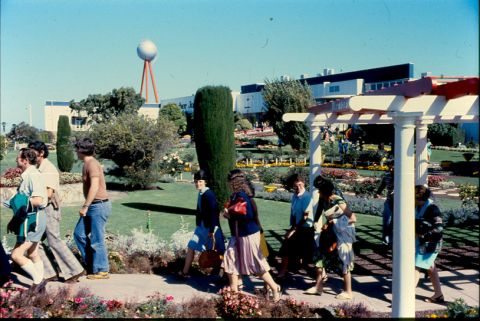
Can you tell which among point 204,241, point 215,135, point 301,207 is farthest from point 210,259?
point 215,135

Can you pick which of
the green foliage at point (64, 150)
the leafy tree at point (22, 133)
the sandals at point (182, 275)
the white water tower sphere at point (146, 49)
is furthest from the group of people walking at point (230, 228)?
the white water tower sphere at point (146, 49)

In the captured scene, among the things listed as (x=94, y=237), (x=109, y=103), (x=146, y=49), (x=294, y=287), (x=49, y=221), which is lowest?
(x=294, y=287)

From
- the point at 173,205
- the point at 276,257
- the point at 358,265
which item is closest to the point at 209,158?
the point at 173,205

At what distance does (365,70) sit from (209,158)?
48.4 metres

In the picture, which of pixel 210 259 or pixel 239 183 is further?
pixel 210 259

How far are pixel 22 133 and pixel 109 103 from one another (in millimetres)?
13692

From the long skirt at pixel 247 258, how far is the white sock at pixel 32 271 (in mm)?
1994

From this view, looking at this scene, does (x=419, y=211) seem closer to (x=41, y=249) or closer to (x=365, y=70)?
(x=41, y=249)

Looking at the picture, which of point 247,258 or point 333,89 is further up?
point 333,89

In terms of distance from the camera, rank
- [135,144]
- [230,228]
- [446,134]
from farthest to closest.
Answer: [446,134] < [135,144] < [230,228]

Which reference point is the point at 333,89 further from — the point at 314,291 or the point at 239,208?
the point at 239,208

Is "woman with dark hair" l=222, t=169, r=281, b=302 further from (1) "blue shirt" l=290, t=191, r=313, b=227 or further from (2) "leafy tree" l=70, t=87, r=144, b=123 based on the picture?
(2) "leafy tree" l=70, t=87, r=144, b=123

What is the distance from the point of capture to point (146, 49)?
251 feet

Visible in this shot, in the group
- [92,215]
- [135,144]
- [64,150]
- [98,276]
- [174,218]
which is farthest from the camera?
[64,150]
